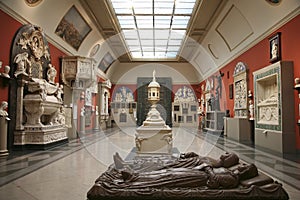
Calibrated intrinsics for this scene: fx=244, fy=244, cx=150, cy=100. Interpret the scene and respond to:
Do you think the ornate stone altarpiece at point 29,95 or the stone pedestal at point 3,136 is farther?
the ornate stone altarpiece at point 29,95

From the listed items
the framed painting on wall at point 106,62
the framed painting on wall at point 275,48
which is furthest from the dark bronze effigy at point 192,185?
the framed painting on wall at point 106,62

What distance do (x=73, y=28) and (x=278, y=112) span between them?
7.88 meters

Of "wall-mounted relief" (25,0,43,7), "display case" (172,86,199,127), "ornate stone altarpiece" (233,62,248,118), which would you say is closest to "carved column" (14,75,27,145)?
"wall-mounted relief" (25,0,43,7)

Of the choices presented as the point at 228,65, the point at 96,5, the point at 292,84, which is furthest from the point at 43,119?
the point at 228,65

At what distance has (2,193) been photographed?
115 inches

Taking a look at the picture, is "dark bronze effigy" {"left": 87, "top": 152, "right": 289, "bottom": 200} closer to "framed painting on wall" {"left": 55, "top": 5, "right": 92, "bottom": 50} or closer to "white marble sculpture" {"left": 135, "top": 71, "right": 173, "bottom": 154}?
"white marble sculpture" {"left": 135, "top": 71, "right": 173, "bottom": 154}

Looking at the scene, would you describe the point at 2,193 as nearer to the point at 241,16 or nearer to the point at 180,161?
the point at 180,161

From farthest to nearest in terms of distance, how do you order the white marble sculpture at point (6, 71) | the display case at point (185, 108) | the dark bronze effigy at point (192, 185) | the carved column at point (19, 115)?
1. the display case at point (185, 108)
2. the carved column at point (19, 115)
3. the white marble sculpture at point (6, 71)
4. the dark bronze effigy at point (192, 185)

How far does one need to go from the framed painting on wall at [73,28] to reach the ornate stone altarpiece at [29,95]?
1.60m

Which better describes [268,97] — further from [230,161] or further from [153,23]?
[153,23]

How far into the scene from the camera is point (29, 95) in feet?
21.5

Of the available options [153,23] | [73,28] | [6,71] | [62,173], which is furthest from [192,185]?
[153,23]

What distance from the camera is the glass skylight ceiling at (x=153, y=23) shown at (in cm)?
959

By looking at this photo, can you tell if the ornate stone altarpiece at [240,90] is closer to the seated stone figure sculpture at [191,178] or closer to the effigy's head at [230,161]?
the effigy's head at [230,161]
